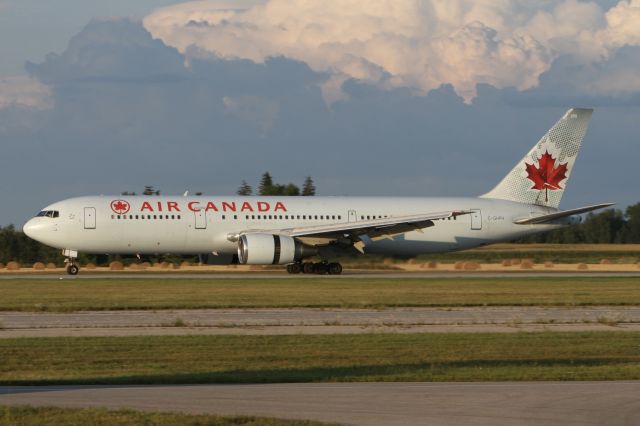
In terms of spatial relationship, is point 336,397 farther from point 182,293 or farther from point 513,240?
point 513,240

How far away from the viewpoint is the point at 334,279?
1772 inches

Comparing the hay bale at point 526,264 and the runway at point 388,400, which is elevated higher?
the hay bale at point 526,264

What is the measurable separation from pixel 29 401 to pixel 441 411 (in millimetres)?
5294

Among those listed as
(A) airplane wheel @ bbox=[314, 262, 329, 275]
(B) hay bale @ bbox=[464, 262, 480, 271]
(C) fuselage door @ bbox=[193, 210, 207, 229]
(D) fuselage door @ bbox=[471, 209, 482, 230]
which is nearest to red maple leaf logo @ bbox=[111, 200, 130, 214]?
(C) fuselage door @ bbox=[193, 210, 207, 229]

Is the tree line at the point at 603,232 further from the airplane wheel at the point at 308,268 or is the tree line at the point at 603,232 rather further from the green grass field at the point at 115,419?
the green grass field at the point at 115,419

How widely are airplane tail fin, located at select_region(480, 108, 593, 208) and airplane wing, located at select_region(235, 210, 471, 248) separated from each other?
5539mm

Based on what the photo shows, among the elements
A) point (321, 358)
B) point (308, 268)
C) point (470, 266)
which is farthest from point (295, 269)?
point (321, 358)

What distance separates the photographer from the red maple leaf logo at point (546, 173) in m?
54.2

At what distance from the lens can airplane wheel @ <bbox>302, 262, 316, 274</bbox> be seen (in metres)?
50.3

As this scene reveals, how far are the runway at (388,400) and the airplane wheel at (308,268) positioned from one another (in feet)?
112

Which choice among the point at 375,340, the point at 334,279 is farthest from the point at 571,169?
the point at 375,340

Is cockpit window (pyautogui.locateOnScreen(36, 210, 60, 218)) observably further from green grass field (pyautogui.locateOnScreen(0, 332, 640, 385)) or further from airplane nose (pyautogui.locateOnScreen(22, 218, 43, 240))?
green grass field (pyautogui.locateOnScreen(0, 332, 640, 385))

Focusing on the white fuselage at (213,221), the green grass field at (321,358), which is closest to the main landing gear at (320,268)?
the white fuselage at (213,221)

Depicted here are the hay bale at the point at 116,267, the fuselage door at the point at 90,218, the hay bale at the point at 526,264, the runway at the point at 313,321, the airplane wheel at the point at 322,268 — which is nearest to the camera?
the runway at the point at 313,321
